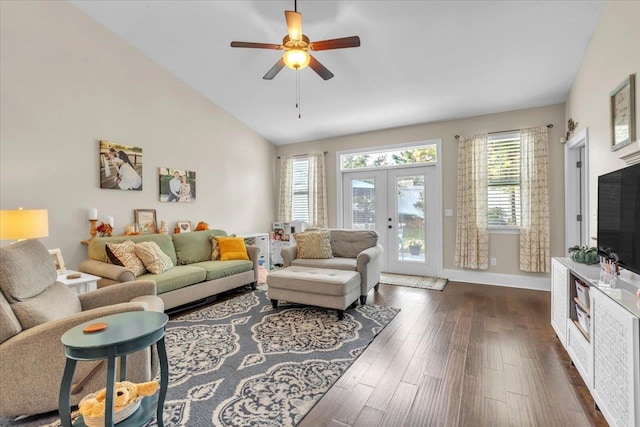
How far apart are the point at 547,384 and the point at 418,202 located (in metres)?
3.50

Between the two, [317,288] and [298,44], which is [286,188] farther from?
[298,44]

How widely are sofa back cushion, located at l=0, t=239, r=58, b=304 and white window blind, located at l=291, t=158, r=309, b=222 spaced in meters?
4.66

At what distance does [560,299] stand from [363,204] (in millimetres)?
3601

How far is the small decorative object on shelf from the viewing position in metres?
3.57

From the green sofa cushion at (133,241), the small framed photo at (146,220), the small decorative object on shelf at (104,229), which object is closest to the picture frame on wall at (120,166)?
the small framed photo at (146,220)

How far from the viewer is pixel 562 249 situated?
4.20 m

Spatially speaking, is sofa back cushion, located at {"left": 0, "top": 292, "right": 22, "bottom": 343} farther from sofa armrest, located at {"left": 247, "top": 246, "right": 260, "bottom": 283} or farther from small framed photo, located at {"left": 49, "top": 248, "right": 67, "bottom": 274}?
sofa armrest, located at {"left": 247, "top": 246, "right": 260, "bottom": 283}

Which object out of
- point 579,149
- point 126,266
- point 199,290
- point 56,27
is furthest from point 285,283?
point 579,149

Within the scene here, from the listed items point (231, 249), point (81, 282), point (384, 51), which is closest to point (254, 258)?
point (231, 249)

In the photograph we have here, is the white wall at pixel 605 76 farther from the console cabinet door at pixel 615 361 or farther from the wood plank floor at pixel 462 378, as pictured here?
the wood plank floor at pixel 462 378

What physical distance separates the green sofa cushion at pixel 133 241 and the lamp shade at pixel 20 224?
68cm

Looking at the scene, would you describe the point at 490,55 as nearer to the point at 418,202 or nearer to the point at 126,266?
the point at 418,202

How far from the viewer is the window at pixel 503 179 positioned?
4500 millimetres

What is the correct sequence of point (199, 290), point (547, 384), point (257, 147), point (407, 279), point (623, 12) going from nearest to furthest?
point (547, 384) < point (623, 12) < point (199, 290) < point (407, 279) < point (257, 147)
